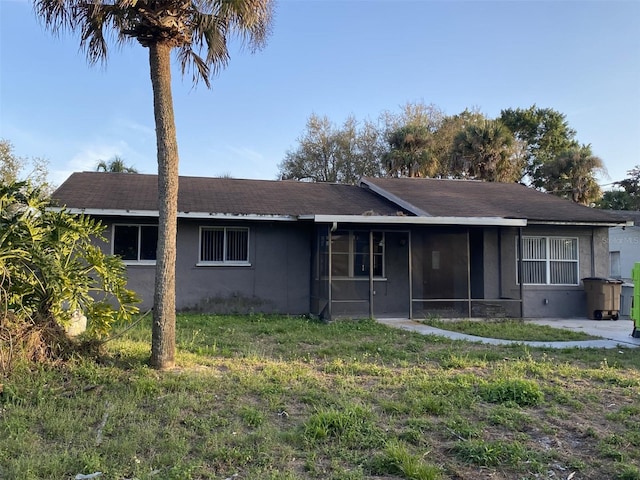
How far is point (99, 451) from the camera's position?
4.11m

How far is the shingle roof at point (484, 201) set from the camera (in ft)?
44.7

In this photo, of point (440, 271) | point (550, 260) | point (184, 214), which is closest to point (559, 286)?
point (550, 260)

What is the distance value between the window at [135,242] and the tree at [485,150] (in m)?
17.4

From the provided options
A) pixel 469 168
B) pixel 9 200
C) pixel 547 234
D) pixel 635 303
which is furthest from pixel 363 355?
pixel 469 168

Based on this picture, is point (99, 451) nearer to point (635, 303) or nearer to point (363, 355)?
point (363, 355)

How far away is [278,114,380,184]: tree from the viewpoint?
3338cm

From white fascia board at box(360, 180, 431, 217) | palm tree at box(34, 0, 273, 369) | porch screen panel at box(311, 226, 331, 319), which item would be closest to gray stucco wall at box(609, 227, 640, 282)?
white fascia board at box(360, 180, 431, 217)

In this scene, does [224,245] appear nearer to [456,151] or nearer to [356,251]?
[356,251]

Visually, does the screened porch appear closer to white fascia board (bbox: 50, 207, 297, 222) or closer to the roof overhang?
the roof overhang

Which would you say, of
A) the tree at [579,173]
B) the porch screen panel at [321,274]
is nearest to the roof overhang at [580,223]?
the porch screen panel at [321,274]

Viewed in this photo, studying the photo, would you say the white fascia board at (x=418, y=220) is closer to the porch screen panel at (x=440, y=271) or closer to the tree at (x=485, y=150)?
the porch screen panel at (x=440, y=271)

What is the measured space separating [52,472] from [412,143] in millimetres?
24886

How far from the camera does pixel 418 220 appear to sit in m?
12.0

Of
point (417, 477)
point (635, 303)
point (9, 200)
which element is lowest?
point (417, 477)
